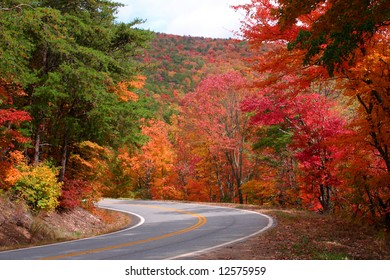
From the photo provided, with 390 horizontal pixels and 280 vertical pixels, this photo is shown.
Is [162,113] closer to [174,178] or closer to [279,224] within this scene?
[174,178]

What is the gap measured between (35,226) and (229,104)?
57.7 ft

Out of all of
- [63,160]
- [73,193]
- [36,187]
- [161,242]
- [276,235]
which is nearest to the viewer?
[161,242]

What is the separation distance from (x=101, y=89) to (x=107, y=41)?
337cm

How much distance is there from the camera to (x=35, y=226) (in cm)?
1462

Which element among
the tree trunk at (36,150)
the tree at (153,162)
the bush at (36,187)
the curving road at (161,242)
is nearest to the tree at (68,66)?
the tree trunk at (36,150)

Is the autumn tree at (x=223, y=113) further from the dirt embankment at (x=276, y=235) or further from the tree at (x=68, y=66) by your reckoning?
the dirt embankment at (x=276, y=235)

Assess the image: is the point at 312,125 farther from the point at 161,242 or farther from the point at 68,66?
the point at 68,66

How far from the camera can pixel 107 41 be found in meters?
17.7

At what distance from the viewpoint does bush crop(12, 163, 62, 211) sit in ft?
51.0

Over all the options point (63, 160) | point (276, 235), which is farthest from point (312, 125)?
point (63, 160)

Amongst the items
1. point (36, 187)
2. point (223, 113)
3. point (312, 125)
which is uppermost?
point (223, 113)

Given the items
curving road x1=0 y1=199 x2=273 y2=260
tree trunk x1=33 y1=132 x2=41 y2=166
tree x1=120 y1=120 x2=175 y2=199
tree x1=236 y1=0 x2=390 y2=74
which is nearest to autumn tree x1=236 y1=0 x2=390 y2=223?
tree x1=236 y1=0 x2=390 y2=74

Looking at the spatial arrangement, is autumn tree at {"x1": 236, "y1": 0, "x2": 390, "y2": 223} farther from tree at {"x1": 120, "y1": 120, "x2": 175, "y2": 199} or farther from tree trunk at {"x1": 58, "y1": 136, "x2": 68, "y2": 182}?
tree at {"x1": 120, "y1": 120, "x2": 175, "y2": 199}

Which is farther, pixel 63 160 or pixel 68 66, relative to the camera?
pixel 63 160
